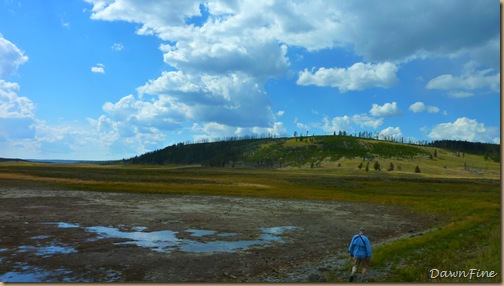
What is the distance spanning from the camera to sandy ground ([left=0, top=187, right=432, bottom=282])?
1948cm

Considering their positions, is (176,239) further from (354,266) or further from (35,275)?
(354,266)

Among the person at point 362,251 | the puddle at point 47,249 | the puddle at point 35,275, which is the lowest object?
the puddle at point 35,275

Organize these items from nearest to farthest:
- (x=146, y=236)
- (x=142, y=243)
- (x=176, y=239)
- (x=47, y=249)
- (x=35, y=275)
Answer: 1. (x=35, y=275)
2. (x=47, y=249)
3. (x=142, y=243)
4. (x=176, y=239)
5. (x=146, y=236)

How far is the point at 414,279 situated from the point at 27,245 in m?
22.3

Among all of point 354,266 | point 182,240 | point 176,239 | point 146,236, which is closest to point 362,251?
point 354,266

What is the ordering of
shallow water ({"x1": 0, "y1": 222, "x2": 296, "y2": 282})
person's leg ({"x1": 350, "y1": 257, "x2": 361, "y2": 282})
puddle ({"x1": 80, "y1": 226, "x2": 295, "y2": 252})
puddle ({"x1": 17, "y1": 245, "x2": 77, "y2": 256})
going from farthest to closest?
puddle ({"x1": 80, "y1": 226, "x2": 295, "y2": 252}) → puddle ({"x1": 17, "y1": 245, "x2": 77, "y2": 256}) → shallow water ({"x1": 0, "y1": 222, "x2": 296, "y2": 282}) → person's leg ({"x1": 350, "y1": 257, "x2": 361, "y2": 282})

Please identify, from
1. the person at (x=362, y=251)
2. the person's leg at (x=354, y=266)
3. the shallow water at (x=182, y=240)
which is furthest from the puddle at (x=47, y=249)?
the person at (x=362, y=251)

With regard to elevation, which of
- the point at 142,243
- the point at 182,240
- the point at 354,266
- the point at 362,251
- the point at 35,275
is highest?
the point at 362,251

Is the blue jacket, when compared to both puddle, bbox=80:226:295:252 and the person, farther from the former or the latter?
puddle, bbox=80:226:295:252

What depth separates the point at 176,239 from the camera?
28297mm

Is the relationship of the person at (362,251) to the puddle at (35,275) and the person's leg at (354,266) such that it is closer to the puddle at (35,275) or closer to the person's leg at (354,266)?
the person's leg at (354,266)

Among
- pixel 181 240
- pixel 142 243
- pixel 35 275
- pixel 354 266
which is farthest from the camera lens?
pixel 181 240

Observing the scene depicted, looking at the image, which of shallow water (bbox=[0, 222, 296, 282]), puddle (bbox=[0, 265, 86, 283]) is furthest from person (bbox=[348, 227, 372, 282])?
puddle (bbox=[0, 265, 86, 283])

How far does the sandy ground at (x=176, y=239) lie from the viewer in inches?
767
